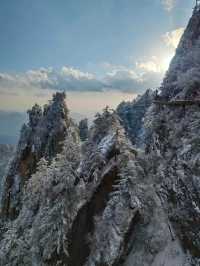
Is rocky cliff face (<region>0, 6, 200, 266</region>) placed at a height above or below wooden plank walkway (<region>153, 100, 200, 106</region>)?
below

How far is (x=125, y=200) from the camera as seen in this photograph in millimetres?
25781

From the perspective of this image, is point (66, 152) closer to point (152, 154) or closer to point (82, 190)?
point (82, 190)

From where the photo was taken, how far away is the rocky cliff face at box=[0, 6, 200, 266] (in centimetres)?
2245

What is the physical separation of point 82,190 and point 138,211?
554 centimetres

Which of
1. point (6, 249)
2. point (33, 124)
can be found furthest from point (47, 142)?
point (6, 249)

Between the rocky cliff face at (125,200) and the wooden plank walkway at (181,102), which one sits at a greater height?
the wooden plank walkway at (181,102)

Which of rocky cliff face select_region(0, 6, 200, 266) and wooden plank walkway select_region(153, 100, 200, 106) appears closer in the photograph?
rocky cliff face select_region(0, 6, 200, 266)

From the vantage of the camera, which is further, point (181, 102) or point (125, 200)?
point (181, 102)

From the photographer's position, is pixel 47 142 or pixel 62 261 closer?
pixel 62 261

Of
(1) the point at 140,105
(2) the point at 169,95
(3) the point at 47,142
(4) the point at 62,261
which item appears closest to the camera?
(4) the point at 62,261

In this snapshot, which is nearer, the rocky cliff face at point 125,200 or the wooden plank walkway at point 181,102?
the rocky cliff face at point 125,200

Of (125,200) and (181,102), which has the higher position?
(181,102)

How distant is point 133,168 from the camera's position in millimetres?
26344

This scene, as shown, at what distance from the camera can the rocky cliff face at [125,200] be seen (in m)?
22.5
